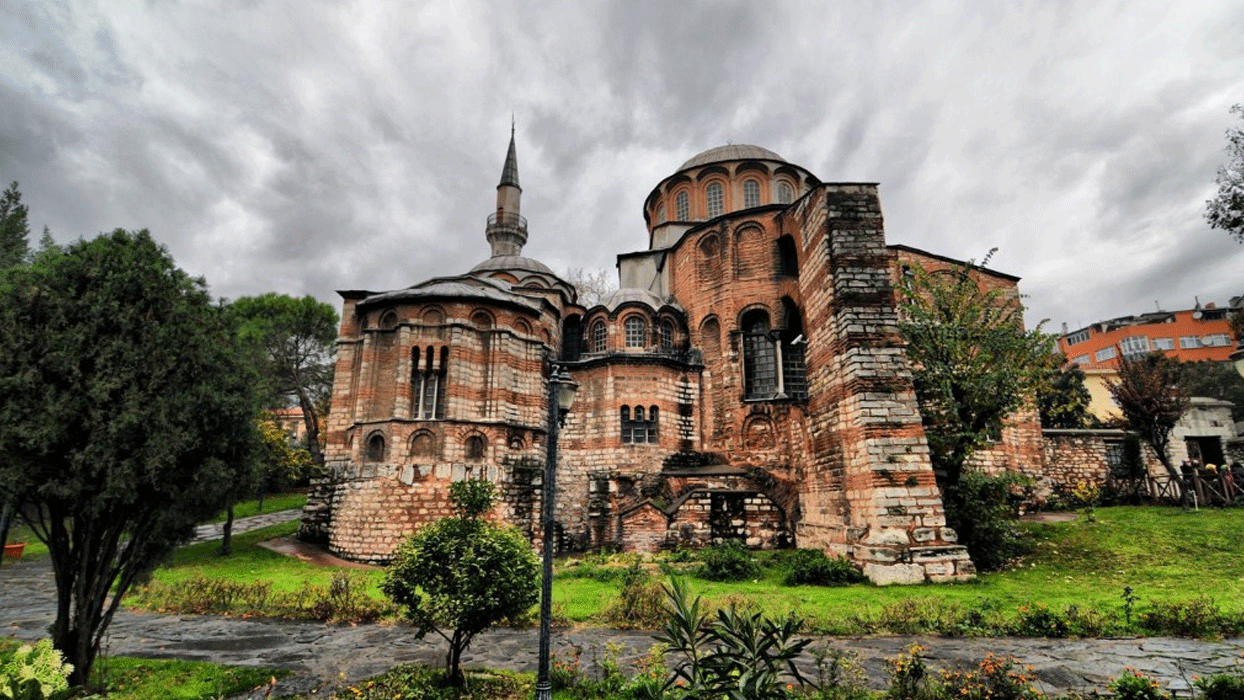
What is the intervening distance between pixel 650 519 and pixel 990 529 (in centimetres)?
865

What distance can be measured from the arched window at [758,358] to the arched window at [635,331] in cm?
376

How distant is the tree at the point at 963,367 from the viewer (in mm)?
12422

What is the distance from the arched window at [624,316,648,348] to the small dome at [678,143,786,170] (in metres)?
8.76

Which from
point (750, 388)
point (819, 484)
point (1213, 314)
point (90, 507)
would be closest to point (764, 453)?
point (750, 388)

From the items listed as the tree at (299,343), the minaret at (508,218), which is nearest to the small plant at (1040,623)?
the minaret at (508,218)

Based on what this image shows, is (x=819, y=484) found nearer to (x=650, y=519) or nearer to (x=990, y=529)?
(x=990, y=529)

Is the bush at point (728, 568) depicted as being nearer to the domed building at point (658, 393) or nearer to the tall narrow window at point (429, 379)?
the domed building at point (658, 393)

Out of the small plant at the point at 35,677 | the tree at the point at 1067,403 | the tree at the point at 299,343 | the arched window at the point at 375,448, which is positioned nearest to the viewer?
the small plant at the point at 35,677

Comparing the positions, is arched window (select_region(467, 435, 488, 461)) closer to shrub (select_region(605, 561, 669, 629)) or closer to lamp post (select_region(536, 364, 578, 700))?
shrub (select_region(605, 561, 669, 629))

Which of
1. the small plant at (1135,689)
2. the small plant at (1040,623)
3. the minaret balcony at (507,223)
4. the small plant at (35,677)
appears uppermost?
the minaret balcony at (507,223)

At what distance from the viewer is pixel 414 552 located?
6.43 metres

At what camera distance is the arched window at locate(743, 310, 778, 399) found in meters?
19.1

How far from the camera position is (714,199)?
2530 cm

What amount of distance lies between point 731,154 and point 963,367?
16.0 metres
